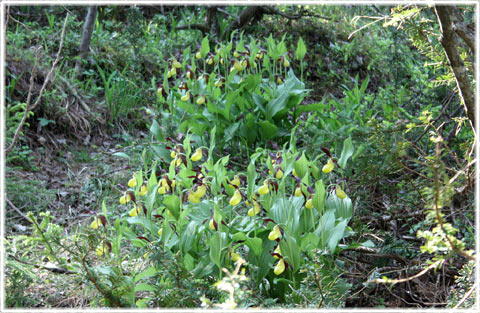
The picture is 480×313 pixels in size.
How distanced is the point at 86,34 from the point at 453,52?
393 cm

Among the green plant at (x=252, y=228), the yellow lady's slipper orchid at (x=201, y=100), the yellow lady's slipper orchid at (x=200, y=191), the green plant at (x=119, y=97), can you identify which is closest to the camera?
the green plant at (x=252, y=228)

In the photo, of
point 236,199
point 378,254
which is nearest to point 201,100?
point 236,199

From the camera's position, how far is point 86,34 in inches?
182

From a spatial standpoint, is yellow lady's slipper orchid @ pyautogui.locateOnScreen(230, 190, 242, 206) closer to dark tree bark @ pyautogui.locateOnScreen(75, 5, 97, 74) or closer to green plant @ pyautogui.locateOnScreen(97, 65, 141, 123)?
green plant @ pyautogui.locateOnScreen(97, 65, 141, 123)

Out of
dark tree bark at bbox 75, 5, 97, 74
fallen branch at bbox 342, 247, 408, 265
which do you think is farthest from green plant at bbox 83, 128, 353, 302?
dark tree bark at bbox 75, 5, 97, 74

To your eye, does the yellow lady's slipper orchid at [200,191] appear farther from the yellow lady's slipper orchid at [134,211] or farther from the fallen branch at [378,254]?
the fallen branch at [378,254]

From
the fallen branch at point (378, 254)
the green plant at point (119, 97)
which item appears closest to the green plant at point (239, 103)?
the green plant at point (119, 97)

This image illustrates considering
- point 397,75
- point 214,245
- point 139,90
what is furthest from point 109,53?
point 214,245

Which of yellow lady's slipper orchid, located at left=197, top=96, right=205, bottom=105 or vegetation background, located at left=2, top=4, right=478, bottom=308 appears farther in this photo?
yellow lady's slipper orchid, located at left=197, top=96, right=205, bottom=105

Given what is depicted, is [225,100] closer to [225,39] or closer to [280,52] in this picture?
[280,52]

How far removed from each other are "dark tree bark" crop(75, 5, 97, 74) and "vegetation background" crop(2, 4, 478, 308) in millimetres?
19

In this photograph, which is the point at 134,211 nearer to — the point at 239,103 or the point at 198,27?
the point at 239,103

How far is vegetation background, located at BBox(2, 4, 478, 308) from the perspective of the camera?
5.51 feet

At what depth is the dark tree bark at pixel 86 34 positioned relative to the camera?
15.0ft
